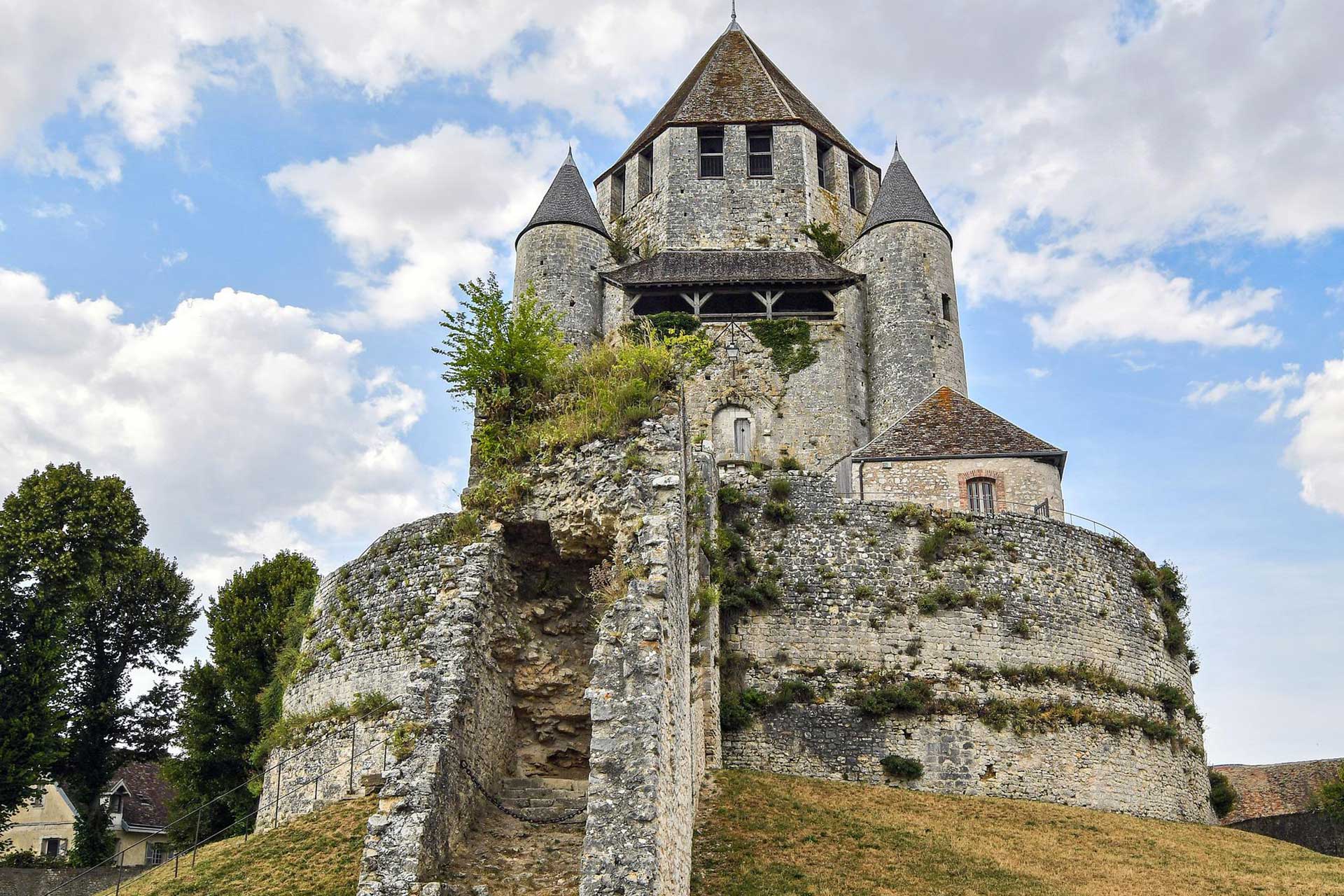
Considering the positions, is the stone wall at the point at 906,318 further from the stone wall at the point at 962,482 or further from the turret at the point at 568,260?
the turret at the point at 568,260

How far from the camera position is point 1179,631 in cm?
2405

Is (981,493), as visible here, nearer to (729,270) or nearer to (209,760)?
(729,270)

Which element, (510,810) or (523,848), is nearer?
(523,848)

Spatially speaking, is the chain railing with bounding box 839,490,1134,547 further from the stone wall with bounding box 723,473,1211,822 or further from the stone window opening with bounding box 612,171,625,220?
the stone window opening with bounding box 612,171,625,220

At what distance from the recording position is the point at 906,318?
32875 millimetres

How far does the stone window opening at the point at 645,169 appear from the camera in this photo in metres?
37.2

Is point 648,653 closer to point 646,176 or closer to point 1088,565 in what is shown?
point 1088,565

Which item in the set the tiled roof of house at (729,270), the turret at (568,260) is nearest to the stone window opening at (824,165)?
the tiled roof of house at (729,270)

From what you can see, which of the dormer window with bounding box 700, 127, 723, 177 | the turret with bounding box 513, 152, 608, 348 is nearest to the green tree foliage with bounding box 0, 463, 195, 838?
the turret with bounding box 513, 152, 608, 348

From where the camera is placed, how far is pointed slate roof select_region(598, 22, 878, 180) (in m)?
37.2

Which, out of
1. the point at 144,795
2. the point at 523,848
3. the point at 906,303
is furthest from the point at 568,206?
the point at 523,848

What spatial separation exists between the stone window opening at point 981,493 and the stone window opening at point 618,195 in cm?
1691

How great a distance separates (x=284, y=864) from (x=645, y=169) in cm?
2575

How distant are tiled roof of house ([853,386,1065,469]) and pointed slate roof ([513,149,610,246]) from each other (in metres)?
12.3
